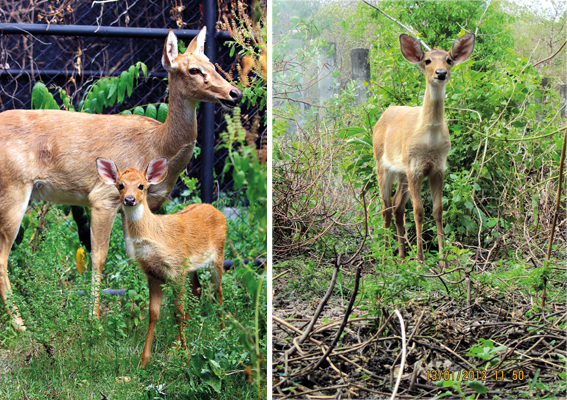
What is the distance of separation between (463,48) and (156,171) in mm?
1519

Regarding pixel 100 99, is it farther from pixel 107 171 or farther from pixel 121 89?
pixel 107 171

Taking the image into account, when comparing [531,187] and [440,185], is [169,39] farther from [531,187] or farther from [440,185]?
[531,187]

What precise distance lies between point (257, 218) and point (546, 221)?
1299mm

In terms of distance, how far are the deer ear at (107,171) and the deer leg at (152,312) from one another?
543mm

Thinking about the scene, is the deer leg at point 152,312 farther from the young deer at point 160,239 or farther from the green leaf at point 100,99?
the green leaf at point 100,99

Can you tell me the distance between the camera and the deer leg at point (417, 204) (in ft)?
7.96

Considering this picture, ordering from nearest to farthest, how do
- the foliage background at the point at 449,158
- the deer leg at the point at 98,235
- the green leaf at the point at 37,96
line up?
the foliage background at the point at 449,158 → the deer leg at the point at 98,235 → the green leaf at the point at 37,96

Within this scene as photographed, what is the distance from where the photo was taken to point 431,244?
2.44 metres

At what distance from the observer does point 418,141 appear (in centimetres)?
254

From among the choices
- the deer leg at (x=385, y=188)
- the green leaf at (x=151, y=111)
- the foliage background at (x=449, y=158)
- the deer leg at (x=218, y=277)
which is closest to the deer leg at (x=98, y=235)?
the deer leg at (x=218, y=277)

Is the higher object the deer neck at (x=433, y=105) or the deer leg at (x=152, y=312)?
the deer neck at (x=433, y=105)

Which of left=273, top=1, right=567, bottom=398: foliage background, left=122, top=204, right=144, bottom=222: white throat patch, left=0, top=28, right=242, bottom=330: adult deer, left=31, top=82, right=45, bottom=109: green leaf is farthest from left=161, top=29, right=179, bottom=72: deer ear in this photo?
left=31, top=82, right=45, bottom=109: green leaf
